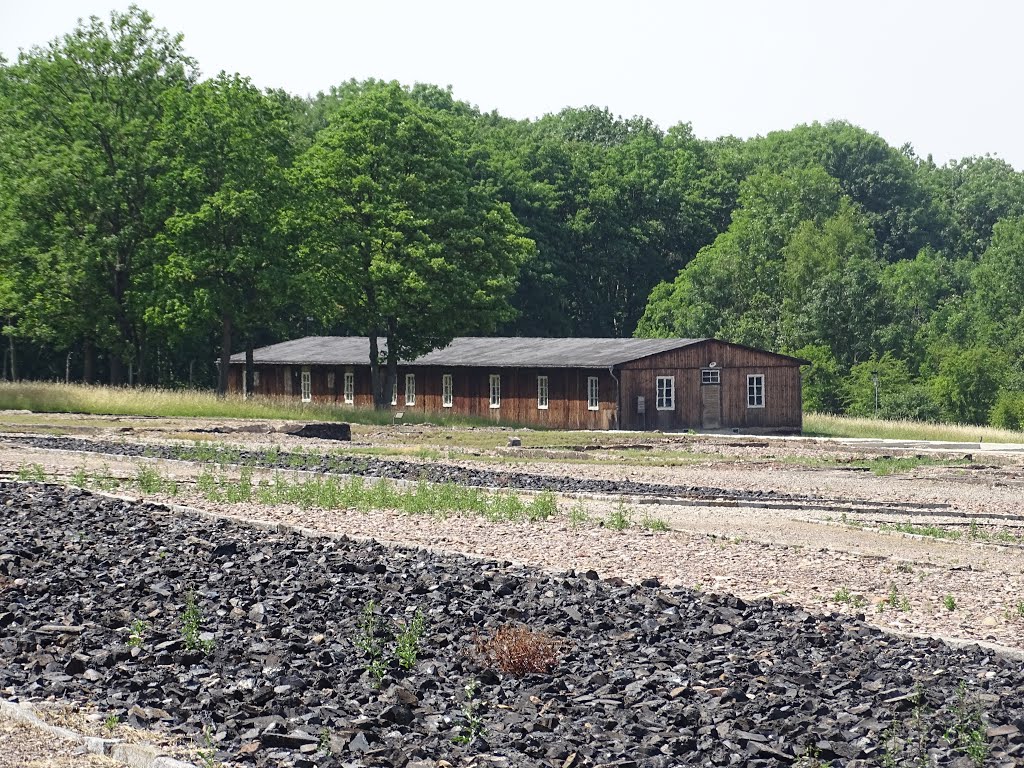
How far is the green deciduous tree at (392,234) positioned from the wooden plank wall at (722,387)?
832cm

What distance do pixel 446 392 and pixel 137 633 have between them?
4898 cm

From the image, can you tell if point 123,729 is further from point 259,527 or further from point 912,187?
point 912,187

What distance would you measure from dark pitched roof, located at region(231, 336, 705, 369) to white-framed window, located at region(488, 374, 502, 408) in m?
0.83

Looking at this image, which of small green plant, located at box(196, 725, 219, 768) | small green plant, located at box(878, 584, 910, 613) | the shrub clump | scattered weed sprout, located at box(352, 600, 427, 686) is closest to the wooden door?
small green plant, located at box(878, 584, 910, 613)

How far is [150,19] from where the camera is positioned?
6181 centimetres

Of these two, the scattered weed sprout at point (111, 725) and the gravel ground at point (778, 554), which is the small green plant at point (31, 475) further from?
the scattered weed sprout at point (111, 725)

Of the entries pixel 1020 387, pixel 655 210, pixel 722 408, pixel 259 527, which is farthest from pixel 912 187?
pixel 259 527

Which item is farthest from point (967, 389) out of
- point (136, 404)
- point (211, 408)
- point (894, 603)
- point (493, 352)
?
point (894, 603)

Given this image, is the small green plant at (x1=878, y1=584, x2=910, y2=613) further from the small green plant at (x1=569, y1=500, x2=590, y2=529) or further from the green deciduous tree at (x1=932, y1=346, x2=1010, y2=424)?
the green deciduous tree at (x1=932, y1=346, x2=1010, y2=424)

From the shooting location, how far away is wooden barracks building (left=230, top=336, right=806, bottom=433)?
54469 mm

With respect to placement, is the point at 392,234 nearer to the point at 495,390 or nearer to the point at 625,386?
the point at 495,390

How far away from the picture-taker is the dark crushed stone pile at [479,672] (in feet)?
28.8

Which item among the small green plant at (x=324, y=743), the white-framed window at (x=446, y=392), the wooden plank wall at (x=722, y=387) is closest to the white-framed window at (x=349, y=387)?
the white-framed window at (x=446, y=392)

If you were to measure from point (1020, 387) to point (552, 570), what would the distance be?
6125 centimetres
